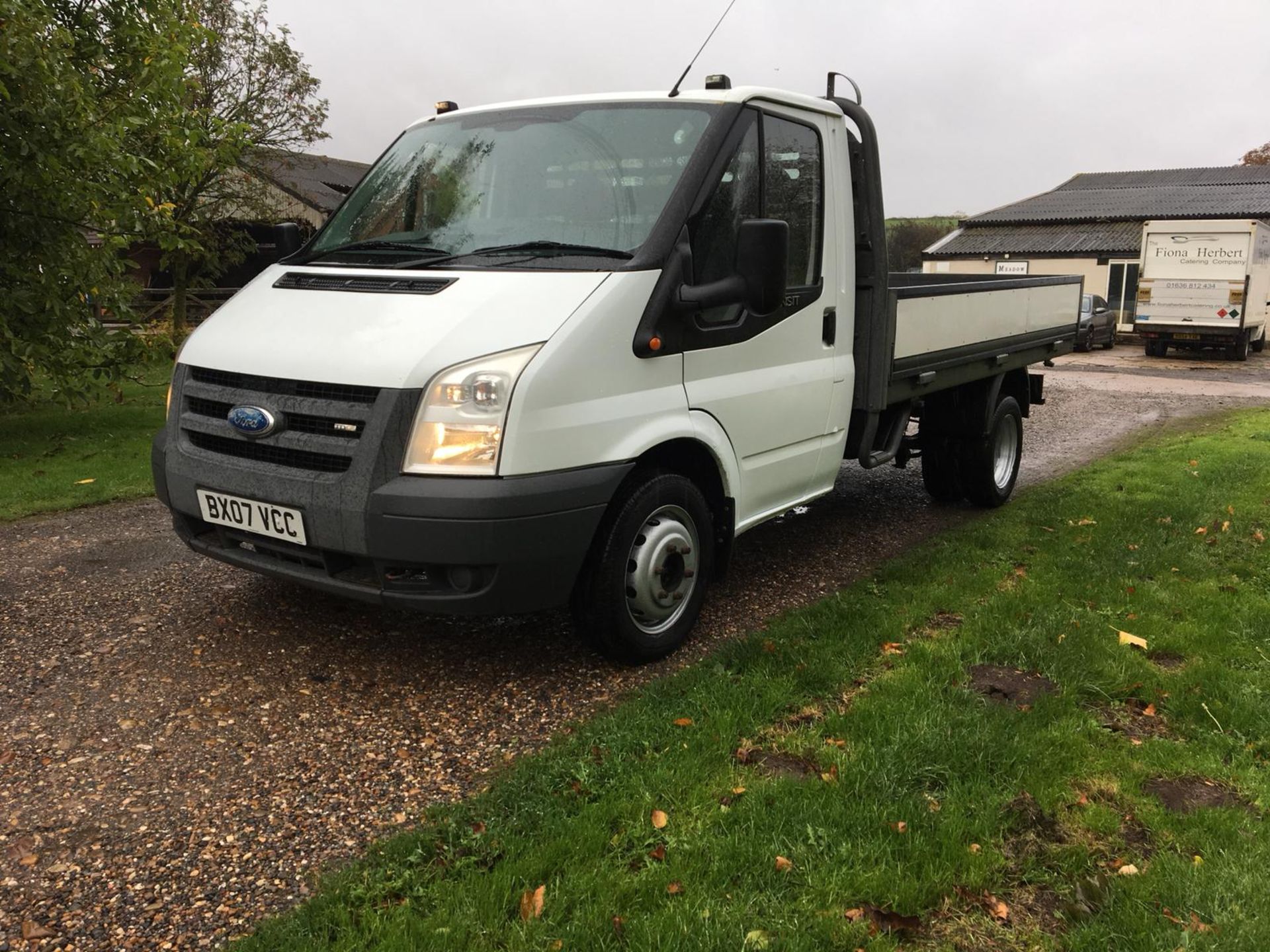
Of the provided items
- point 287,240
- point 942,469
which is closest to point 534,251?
point 287,240

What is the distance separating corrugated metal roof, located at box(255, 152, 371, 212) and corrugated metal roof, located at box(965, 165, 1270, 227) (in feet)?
83.5

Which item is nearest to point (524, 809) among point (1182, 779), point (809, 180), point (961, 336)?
point (1182, 779)

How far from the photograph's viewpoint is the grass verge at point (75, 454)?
23.8ft

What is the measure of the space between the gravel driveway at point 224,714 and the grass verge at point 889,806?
250mm

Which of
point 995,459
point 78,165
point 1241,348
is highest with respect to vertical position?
point 78,165

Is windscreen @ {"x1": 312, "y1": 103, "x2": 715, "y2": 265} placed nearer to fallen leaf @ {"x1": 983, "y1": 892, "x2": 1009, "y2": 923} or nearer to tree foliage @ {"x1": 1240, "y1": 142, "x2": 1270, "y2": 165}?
fallen leaf @ {"x1": 983, "y1": 892, "x2": 1009, "y2": 923}

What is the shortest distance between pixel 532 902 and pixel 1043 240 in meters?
39.8

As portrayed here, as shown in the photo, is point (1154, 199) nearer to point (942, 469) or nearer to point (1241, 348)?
point (1241, 348)

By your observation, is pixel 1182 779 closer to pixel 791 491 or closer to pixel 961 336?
pixel 791 491

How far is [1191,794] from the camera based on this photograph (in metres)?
3.26

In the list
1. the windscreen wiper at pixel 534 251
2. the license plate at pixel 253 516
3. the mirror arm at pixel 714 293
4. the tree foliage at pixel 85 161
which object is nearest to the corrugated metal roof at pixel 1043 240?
the tree foliage at pixel 85 161

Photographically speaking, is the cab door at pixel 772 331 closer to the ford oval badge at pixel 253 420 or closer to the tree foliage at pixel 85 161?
the ford oval badge at pixel 253 420

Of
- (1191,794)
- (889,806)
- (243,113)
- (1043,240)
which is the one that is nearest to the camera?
(889,806)

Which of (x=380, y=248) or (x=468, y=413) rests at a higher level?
(x=380, y=248)
